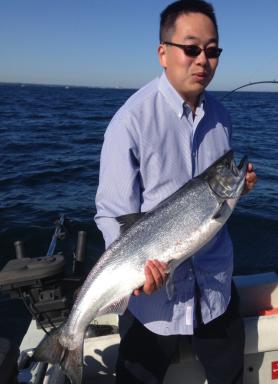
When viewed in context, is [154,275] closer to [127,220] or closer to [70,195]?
[127,220]

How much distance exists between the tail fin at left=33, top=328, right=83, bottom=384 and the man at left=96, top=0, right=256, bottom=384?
36 cm

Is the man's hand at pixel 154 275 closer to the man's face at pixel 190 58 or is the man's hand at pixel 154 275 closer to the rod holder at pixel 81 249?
the man's face at pixel 190 58

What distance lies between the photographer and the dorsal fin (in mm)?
2668

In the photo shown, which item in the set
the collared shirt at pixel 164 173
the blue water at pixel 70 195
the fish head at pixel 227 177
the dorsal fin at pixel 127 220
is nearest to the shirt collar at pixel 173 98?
the collared shirt at pixel 164 173

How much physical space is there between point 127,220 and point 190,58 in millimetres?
1085

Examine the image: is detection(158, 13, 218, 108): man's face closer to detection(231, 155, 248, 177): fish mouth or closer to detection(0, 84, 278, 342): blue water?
detection(231, 155, 248, 177): fish mouth

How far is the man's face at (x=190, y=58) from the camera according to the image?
256cm

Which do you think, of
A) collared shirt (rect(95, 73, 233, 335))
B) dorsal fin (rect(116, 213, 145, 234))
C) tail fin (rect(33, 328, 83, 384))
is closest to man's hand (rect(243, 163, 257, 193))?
collared shirt (rect(95, 73, 233, 335))

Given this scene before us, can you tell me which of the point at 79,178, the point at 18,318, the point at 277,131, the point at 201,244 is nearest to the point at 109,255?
the point at 201,244

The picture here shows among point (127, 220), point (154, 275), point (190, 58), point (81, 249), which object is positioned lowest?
point (81, 249)

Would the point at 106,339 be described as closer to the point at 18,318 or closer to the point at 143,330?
the point at 143,330

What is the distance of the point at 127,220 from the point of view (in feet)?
8.77

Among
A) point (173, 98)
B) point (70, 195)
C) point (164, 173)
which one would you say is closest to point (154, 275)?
point (164, 173)

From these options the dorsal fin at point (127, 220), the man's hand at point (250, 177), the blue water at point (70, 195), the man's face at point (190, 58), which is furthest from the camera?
the blue water at point (70, 195)
